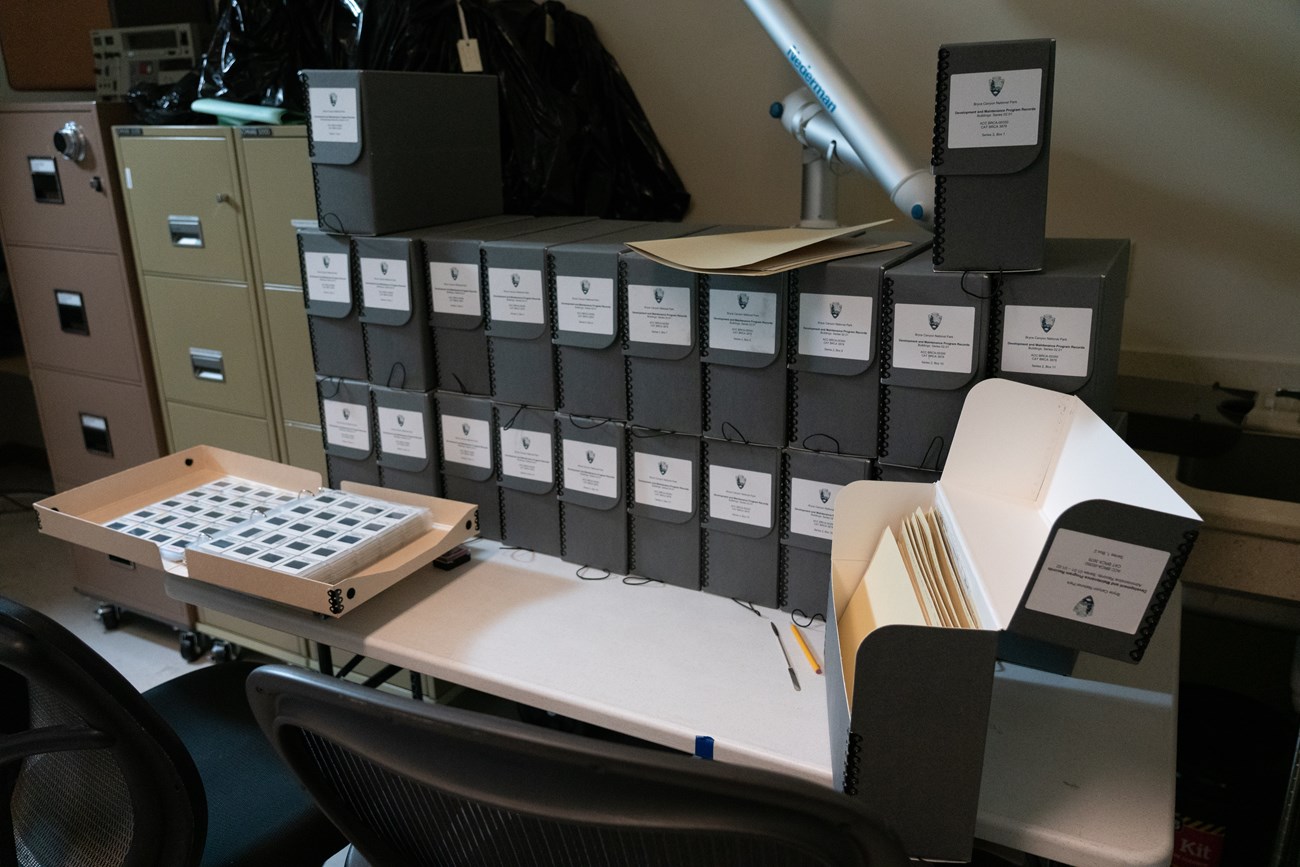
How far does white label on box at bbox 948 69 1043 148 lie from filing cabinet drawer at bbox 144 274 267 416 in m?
1.72

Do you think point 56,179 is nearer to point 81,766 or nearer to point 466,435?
point 466,435

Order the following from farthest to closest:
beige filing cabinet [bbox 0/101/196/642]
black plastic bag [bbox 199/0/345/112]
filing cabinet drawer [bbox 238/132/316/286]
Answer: beige filing cabinet [bbox 0/101/196/642] → black plastic bag [bbox 199/0/345/112] → filing cabinet drawer [bbox 238/132/316/286]

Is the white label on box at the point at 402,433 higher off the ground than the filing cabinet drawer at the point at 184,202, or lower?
lower

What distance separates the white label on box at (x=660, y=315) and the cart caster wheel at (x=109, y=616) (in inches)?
88.7

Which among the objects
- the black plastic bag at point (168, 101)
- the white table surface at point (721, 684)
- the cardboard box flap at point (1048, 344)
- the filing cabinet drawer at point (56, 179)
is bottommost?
the white table surface at point (721, 684)

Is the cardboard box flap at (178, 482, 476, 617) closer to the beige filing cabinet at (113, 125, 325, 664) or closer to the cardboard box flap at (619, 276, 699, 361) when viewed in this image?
the cardboard box flap at (619, 276, 699, 361)

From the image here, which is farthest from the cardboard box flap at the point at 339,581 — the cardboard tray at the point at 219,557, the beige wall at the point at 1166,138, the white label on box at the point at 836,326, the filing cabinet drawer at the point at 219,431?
the beige wall at the point at 1166,138

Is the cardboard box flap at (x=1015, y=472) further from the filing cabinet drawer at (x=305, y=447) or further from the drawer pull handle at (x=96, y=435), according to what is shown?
the drawer pull handle at (x=96, y=435)

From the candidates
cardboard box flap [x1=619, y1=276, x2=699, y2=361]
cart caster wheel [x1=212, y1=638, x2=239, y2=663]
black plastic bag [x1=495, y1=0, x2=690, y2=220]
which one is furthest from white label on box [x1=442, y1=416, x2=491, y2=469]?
cart caster wheel [x1=212, y1=638, x2=239, y2=663]

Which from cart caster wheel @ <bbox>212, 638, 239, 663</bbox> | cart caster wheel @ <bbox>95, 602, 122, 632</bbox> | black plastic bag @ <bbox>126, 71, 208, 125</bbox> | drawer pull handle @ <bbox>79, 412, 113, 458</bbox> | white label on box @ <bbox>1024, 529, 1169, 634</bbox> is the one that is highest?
black plastic bag @ <bbox>126, 71, 208, 125</bbox>

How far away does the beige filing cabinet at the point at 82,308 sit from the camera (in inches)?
93.6

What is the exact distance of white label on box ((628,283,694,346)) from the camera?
1.34 meters

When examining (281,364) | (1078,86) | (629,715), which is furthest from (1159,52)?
(281,364)

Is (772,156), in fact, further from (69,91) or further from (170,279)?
(69,91)
